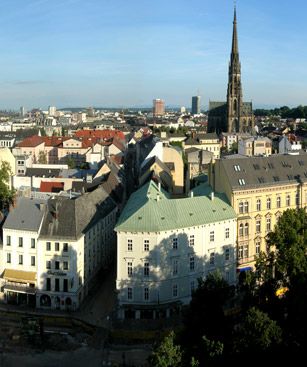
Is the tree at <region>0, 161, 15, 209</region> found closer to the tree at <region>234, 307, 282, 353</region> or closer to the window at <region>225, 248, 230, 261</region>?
the window at <region>225, 248, 230, 261</region>

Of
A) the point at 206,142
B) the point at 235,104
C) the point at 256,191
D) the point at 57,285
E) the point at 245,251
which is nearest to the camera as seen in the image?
the point at 57,285

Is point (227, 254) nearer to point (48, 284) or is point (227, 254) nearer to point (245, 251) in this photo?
point (245, 251)

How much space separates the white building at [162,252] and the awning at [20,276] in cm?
951

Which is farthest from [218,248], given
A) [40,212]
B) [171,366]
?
[171,366]

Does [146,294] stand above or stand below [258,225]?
below

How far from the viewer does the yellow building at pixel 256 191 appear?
2248 inches

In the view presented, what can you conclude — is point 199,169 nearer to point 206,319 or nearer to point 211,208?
point 211,208

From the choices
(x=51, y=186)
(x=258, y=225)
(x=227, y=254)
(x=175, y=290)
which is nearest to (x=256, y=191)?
(x=258, y=225)

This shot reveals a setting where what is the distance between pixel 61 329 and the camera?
5034cm

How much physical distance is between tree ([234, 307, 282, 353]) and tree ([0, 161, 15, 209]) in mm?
50622

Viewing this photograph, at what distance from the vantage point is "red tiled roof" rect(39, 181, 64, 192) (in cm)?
8364

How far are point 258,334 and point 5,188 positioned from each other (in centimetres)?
5900

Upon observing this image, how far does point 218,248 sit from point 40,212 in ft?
62.4

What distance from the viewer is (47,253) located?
5372 cm
